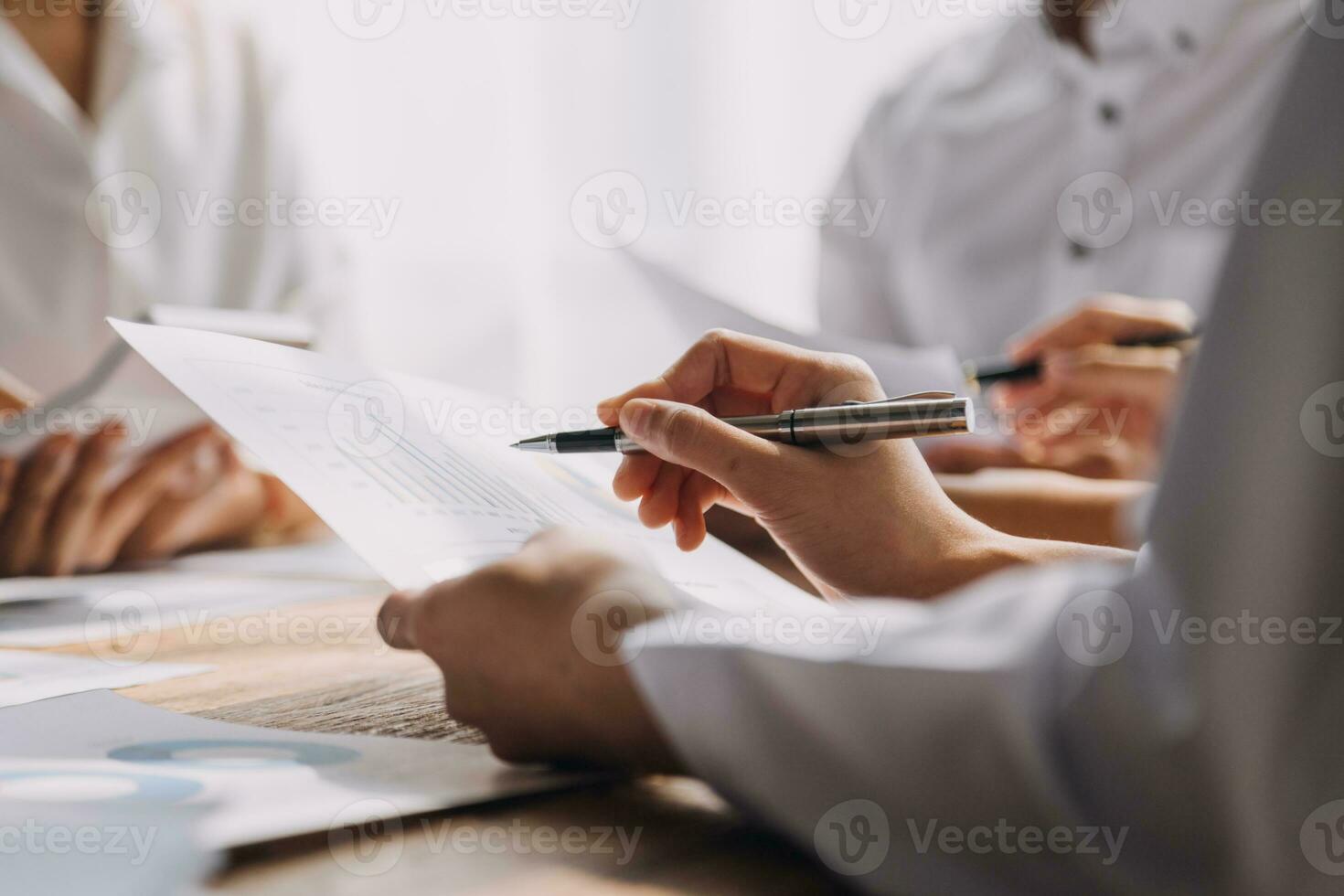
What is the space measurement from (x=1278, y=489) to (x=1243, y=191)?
0.07 metres

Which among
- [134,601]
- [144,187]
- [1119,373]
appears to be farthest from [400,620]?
[144,187]

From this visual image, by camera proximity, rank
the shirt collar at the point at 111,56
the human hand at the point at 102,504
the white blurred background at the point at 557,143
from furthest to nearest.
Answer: the white blurred background at the point at 557,143, the shirt collar at the point at 111,56, the human hand at the point at 102,504

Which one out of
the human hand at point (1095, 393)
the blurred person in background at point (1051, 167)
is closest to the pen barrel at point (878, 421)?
the human hand at point (1095, 393)

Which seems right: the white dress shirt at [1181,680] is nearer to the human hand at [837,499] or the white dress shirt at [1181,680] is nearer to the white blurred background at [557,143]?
the human hand at [837,499]

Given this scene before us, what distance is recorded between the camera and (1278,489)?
22 centimetres

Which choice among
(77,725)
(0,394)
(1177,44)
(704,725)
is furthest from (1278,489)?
(1177,44)

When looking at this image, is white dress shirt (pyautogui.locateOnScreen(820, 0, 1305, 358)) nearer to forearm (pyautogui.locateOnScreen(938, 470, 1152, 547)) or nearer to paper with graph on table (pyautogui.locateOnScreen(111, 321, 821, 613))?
forearm (pyautogui.locateOnScreen(938, 470, 1152, 547))

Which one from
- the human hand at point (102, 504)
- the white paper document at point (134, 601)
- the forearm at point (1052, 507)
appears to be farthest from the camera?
the human hand at point (102, 504)

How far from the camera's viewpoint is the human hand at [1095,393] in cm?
93

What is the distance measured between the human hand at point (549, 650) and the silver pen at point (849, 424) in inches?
5.6

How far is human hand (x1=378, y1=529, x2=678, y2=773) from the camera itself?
0.34 meters

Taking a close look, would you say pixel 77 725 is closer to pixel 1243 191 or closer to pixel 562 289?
pixel 1243 191

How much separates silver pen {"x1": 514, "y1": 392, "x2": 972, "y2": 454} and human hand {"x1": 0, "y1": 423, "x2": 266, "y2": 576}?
478 mm

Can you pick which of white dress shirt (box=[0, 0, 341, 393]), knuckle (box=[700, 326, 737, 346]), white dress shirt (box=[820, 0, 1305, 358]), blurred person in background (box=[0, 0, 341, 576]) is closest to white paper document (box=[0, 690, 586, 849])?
knuckle (box=[700, 326, 737, 346])
